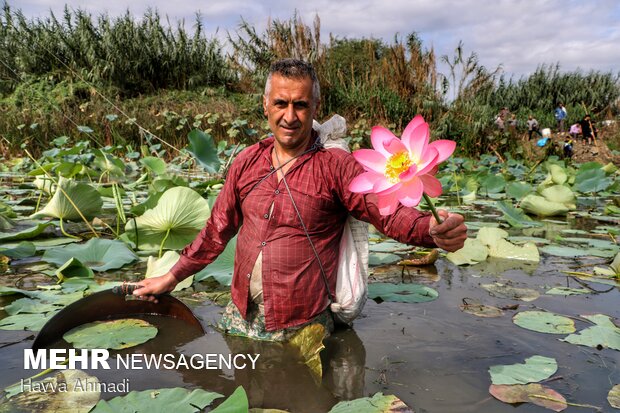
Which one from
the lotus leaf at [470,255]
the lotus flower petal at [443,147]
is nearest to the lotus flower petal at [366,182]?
the lotus flower petal at [443,147]

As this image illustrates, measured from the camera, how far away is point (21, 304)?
1993 millimetres

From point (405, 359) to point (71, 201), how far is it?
6.72 feet

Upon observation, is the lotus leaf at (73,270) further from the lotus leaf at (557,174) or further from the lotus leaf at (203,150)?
the lotus leaf at (557,174)

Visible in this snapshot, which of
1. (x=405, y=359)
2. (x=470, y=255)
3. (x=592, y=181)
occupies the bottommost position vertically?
(x=405, y=359)

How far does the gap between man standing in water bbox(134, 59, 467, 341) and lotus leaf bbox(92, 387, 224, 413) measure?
500mm

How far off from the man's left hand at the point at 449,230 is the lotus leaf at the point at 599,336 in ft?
2.90

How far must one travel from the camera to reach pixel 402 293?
2.32 m

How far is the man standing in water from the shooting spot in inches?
66.9

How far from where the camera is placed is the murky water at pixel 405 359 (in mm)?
1465

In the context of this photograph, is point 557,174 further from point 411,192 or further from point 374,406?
point 411,192


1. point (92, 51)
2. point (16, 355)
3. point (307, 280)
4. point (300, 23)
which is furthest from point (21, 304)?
point (92, 51)

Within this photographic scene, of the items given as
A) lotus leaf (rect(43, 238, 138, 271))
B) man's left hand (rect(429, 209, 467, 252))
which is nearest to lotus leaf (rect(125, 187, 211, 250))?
lotus leaf (rect(43, 238, 138, 271))

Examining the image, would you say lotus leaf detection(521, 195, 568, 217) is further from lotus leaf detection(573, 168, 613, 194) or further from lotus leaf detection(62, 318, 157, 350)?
lotus leaf detection(62, 318, 157, 350)

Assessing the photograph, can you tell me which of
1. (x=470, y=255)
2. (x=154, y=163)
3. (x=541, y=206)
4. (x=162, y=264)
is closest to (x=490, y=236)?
(x=470, y=255)
